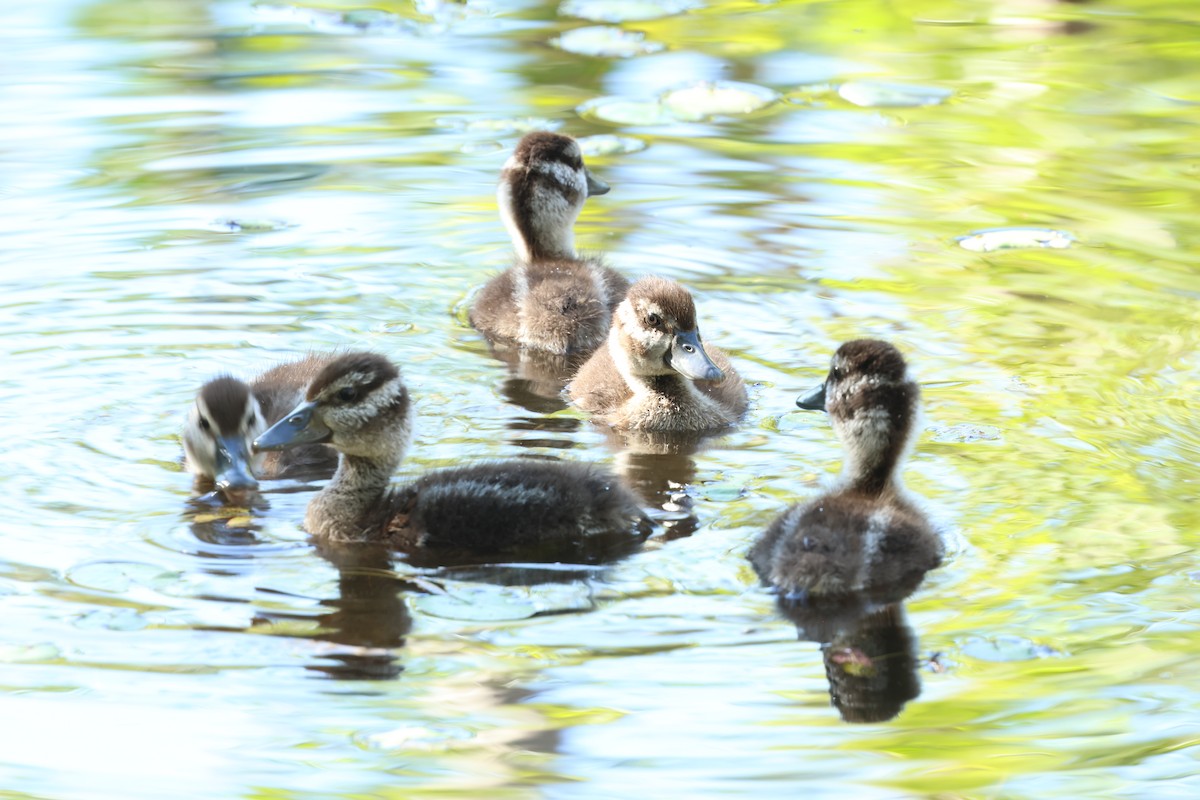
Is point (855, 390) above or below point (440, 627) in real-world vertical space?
above

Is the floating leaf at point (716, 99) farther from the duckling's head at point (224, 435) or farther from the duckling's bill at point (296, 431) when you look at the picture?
the duckling's bill at point (296, 431)

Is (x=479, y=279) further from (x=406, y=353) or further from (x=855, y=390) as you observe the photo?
(x=855, y=390)

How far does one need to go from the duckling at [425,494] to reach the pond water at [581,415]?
164 millimetres

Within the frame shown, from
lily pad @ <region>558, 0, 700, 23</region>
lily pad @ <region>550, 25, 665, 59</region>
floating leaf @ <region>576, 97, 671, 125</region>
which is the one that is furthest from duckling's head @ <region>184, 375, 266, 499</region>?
lily pad @ <region>558, 0, 700, 23</region>

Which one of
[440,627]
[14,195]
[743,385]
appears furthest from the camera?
[14,195]

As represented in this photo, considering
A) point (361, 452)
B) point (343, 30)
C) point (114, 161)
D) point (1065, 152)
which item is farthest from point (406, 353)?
point (343, 30)

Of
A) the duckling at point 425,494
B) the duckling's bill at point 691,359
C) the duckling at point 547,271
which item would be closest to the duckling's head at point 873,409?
the duckling at point 425,494

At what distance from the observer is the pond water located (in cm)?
458

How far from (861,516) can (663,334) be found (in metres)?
1.82

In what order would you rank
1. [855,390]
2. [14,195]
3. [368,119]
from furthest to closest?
[368,119] < [14,195] < [855,390]

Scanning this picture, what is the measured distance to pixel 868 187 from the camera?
9.93 meters

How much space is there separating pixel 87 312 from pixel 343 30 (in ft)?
19.2

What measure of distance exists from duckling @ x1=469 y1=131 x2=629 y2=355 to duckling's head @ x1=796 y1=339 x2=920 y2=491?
243 cm

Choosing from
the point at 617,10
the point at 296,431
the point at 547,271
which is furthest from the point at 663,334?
the point at 617,10
